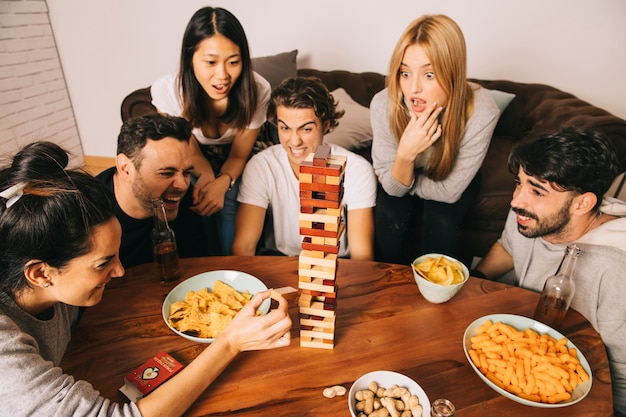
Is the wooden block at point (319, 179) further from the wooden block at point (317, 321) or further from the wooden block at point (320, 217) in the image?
the wooden block at point (317, 321)

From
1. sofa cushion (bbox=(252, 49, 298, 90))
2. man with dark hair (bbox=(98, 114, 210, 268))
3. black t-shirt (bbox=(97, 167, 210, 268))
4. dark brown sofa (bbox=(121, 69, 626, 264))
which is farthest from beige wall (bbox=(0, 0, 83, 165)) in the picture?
man with dark hair (bbox=(98, 114, 210, 268))

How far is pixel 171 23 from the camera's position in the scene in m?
3.38

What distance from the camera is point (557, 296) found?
3.68 ft

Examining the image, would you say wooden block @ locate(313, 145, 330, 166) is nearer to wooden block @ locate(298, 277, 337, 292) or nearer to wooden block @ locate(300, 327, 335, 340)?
wooden block @ locate(298, 277, 337, 292)

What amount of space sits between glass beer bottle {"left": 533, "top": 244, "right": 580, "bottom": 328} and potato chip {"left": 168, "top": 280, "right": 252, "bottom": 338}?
2.68ft

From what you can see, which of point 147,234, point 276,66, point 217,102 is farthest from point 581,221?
point 276,66

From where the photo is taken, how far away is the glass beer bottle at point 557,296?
1.10 meters

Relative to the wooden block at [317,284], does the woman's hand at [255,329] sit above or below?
below

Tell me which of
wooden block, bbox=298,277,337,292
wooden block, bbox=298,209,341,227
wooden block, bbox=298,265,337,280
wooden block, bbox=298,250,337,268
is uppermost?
wooden block, bbox=298,209,341,227

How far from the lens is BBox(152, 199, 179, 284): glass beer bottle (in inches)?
49.6

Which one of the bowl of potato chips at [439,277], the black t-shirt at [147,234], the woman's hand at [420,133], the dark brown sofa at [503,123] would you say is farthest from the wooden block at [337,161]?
the dark brown sofa at [503,123]

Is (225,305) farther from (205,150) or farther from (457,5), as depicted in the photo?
(457,5)

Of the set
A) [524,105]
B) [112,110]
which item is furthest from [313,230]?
[112,110]

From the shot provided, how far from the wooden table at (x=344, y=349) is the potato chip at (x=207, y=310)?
0.04m
